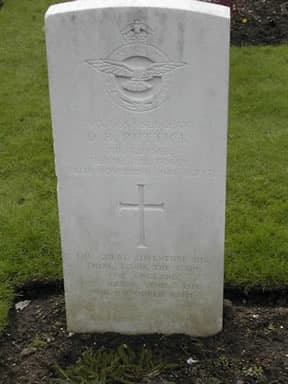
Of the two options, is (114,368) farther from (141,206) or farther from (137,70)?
(137,70)

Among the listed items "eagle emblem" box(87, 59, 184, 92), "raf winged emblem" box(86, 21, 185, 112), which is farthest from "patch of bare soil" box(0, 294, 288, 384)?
"eagle emblem" box(87, 59, 184, 92)

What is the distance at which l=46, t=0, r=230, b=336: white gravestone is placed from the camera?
3.24m

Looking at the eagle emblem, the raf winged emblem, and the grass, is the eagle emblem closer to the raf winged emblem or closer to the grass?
the raf winged emblem

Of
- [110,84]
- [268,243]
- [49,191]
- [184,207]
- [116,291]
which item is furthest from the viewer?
[49,191]

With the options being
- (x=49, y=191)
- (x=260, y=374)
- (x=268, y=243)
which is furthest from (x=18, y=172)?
(x=260, y=374)

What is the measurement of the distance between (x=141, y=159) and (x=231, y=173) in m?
2.54

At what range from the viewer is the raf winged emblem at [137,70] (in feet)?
10.6

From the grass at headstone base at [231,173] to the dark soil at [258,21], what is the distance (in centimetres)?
43

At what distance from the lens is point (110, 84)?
3.35m

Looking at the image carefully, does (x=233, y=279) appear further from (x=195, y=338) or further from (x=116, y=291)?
(x=116, y=291)

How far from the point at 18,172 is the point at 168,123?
3005mm

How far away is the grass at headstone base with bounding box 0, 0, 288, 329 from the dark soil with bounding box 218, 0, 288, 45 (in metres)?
0.43

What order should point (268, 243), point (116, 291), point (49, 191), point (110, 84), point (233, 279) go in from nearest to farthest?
point (110, 84), point (116, 291), point (233, 279), point (268, 243), point (49, 191)

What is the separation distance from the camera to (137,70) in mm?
3324
